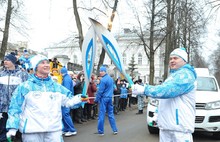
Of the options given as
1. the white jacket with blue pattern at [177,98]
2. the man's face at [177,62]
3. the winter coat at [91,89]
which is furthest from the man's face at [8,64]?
the winter coat at [91,89]

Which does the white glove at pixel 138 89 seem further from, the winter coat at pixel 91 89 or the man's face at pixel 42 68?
the winter coat at pixel 91 89

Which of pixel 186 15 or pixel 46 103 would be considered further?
pixel 186 15

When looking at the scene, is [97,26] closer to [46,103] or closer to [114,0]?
[46,103]

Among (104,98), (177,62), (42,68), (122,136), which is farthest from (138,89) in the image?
(122,136)

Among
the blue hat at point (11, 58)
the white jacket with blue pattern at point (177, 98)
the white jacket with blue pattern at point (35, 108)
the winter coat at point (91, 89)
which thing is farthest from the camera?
the winter coat at point (91, 89)

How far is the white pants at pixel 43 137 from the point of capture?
3.55 meters

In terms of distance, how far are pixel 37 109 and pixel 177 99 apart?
169cm

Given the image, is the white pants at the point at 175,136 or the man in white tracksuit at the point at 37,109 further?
the white pants at the point at 175,136

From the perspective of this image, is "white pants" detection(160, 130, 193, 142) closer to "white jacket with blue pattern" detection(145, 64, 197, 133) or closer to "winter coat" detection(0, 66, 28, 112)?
"white jacket with blue pattern" detection(145, 64, 197, 133)

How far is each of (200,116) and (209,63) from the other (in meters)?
78.1

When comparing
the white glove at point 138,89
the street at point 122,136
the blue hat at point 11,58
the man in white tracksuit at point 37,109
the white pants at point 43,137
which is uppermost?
the blue hat at point 11,58

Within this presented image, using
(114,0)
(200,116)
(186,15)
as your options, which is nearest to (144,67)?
(186,15)

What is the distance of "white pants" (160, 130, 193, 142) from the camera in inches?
148

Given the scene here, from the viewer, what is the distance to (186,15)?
2459 cm
